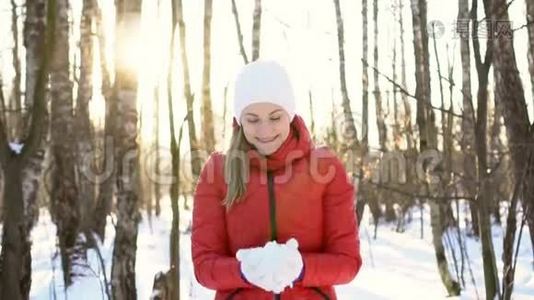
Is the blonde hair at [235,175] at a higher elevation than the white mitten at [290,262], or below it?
higher

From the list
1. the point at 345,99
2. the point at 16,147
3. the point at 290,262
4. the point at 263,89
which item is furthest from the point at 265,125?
the point at 345,99

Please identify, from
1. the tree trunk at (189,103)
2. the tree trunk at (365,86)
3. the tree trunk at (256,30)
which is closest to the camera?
the tree trunk at (189,103)

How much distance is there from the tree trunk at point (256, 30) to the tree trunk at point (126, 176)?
600 centimetres

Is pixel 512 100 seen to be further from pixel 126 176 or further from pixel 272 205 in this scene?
pixel 272 205

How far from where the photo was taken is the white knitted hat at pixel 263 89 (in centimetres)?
196

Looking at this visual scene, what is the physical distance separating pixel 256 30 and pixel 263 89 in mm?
10203

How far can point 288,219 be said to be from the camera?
1.87 metres

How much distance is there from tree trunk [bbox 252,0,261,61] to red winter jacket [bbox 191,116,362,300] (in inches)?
385

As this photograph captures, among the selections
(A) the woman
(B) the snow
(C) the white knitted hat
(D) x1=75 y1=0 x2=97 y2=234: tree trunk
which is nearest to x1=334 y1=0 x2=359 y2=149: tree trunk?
(D) x1=75 y1=0 x2=97 y2=234: tree trunk

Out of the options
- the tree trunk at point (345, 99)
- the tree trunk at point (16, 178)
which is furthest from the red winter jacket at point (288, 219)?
the tree trunk at point (345, 99)

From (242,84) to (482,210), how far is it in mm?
1829

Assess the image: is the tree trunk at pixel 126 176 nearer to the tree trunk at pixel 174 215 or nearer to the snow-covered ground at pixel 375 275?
the snow-covered ground at pixel 375 275

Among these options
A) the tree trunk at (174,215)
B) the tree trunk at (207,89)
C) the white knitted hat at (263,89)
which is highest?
the tree trunk at (207,89)

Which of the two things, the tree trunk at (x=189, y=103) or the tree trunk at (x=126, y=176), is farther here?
the tree trunk at (x=189, y=103)
